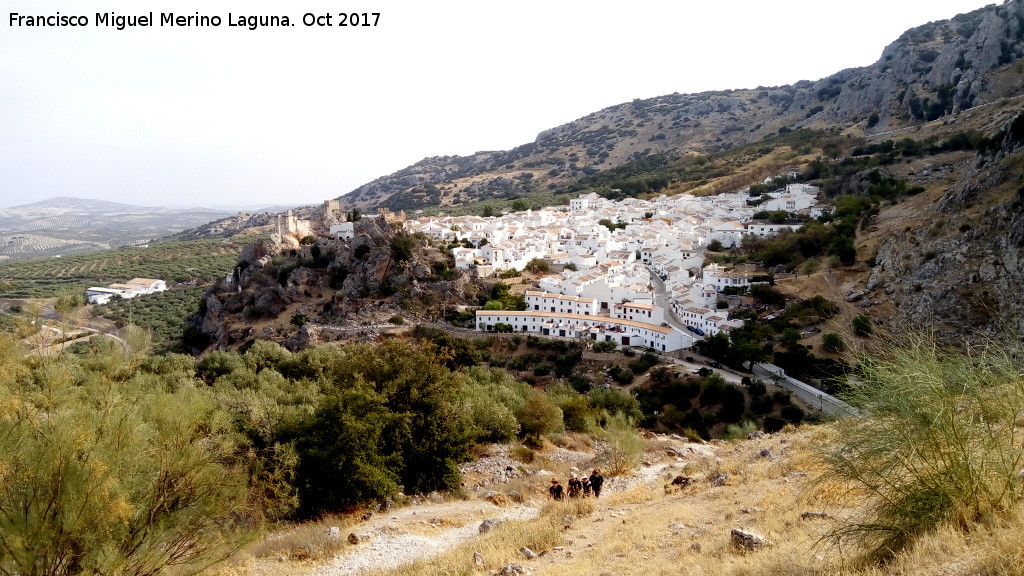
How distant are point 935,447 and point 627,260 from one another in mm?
40416

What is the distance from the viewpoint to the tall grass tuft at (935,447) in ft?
12.3

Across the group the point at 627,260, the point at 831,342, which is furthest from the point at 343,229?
the point at 831,342

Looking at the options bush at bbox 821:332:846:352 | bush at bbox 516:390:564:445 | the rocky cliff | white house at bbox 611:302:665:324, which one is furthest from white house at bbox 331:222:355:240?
bush at bbox 821:332:846:352

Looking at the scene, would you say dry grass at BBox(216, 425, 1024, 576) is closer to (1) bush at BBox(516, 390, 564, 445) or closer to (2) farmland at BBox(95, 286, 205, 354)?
(1) bush at BBox(516, 390, 564, 445)

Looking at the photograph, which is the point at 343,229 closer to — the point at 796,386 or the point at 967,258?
the point at 796,386

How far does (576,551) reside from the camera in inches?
280

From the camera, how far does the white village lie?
31.9 meters

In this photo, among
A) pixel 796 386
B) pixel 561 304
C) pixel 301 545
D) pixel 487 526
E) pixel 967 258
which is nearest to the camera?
pixel 301 545

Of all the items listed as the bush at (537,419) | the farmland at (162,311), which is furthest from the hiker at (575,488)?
the farmland at (162,311)

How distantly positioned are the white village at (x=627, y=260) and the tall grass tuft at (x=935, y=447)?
25.8m

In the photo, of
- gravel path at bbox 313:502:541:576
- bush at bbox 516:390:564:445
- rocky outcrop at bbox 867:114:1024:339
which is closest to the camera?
gravel path at bbox 313:502:541:576

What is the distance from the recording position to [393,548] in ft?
27.3

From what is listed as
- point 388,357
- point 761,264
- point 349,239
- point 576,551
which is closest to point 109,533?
point 576,551

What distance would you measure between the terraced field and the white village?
26646 millimetres
